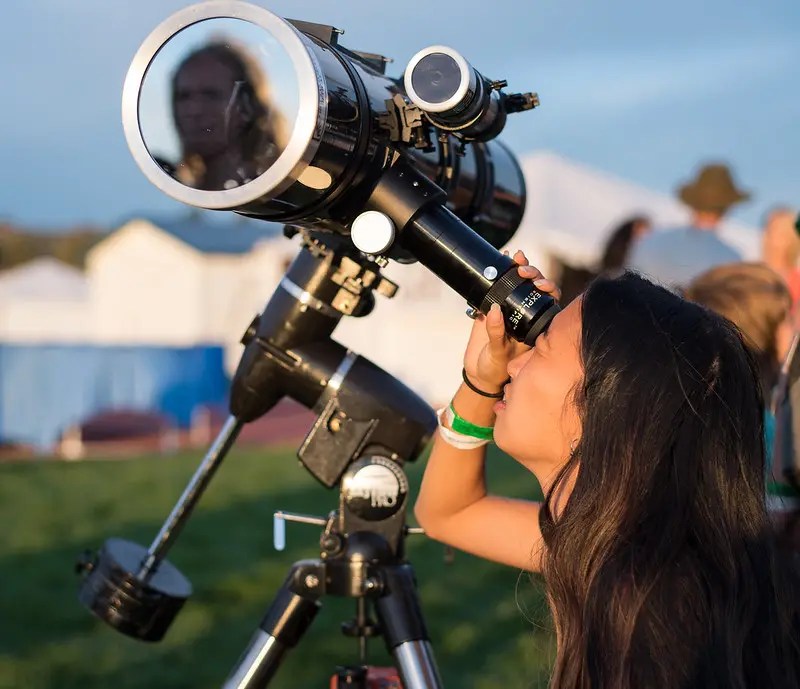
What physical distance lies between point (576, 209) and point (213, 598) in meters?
9.95

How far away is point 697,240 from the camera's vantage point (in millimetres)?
4891

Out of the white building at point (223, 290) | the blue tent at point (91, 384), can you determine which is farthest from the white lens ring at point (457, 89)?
the white building at point (223, 290)

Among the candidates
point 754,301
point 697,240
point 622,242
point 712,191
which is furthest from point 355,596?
point 712,191

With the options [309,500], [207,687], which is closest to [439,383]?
[309,500]

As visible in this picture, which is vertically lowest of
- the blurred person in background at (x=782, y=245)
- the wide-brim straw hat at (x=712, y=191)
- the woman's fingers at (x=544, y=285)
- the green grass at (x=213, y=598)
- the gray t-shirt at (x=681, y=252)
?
the green grass at (x=213, y=598)

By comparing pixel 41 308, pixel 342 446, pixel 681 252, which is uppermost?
pixel 681 252

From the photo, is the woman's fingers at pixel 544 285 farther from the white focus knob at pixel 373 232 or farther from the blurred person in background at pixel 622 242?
the blurred person in background at pixel 622 242

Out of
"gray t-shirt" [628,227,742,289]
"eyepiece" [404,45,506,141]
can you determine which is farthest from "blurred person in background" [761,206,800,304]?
"eyepiece" [404,45,506,141]

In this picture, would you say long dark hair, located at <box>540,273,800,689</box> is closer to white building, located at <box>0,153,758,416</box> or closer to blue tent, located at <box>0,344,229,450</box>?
blue tent, located at <box>0,344,229,450</box>

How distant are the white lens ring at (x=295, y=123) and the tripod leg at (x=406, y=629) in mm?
728

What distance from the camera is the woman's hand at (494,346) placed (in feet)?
5.48

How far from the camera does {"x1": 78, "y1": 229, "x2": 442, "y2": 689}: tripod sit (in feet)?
6.22

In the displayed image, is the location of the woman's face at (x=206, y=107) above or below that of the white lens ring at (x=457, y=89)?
below

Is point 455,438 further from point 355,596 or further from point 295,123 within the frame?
point 295,123
